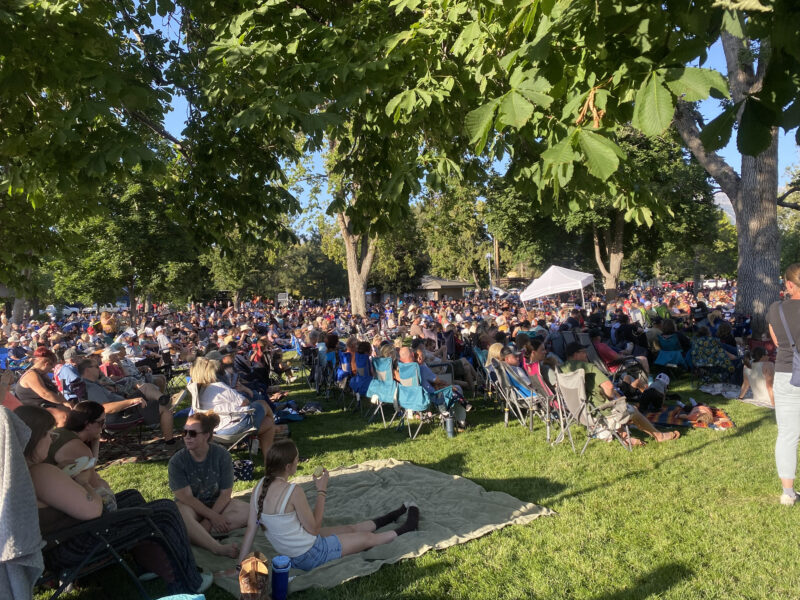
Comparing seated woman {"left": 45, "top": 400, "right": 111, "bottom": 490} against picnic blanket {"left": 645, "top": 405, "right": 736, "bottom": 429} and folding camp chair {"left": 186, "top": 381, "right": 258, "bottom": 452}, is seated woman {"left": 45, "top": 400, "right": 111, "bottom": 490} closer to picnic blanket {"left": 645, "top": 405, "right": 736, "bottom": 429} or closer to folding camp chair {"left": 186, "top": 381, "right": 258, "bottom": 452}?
folding camp chair {"left": 186, "top": 381, "right": 258, "bottom": 452}

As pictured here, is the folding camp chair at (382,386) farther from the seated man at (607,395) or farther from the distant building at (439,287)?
the distant building at (439,287)

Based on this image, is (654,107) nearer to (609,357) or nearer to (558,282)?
(609,357)

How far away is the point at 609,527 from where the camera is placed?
421 centimetres

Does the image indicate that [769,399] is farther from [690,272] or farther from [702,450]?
[690,272]

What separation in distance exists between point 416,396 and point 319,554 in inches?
156

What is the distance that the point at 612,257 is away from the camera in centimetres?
2805

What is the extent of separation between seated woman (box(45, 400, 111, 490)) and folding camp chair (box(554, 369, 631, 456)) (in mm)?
4946

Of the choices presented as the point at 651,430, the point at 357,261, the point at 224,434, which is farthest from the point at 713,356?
the point at 357,261

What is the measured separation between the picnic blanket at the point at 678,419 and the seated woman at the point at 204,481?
214 inches

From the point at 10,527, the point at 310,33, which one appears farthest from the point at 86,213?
the point at 10,527

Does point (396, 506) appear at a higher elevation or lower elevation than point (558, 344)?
lower

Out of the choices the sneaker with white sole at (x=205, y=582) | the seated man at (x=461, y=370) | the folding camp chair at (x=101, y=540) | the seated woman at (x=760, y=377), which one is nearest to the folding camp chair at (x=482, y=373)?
the seated man at (x=461, y=370)

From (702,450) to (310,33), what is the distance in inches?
239

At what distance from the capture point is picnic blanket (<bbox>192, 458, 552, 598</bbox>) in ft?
12.4
